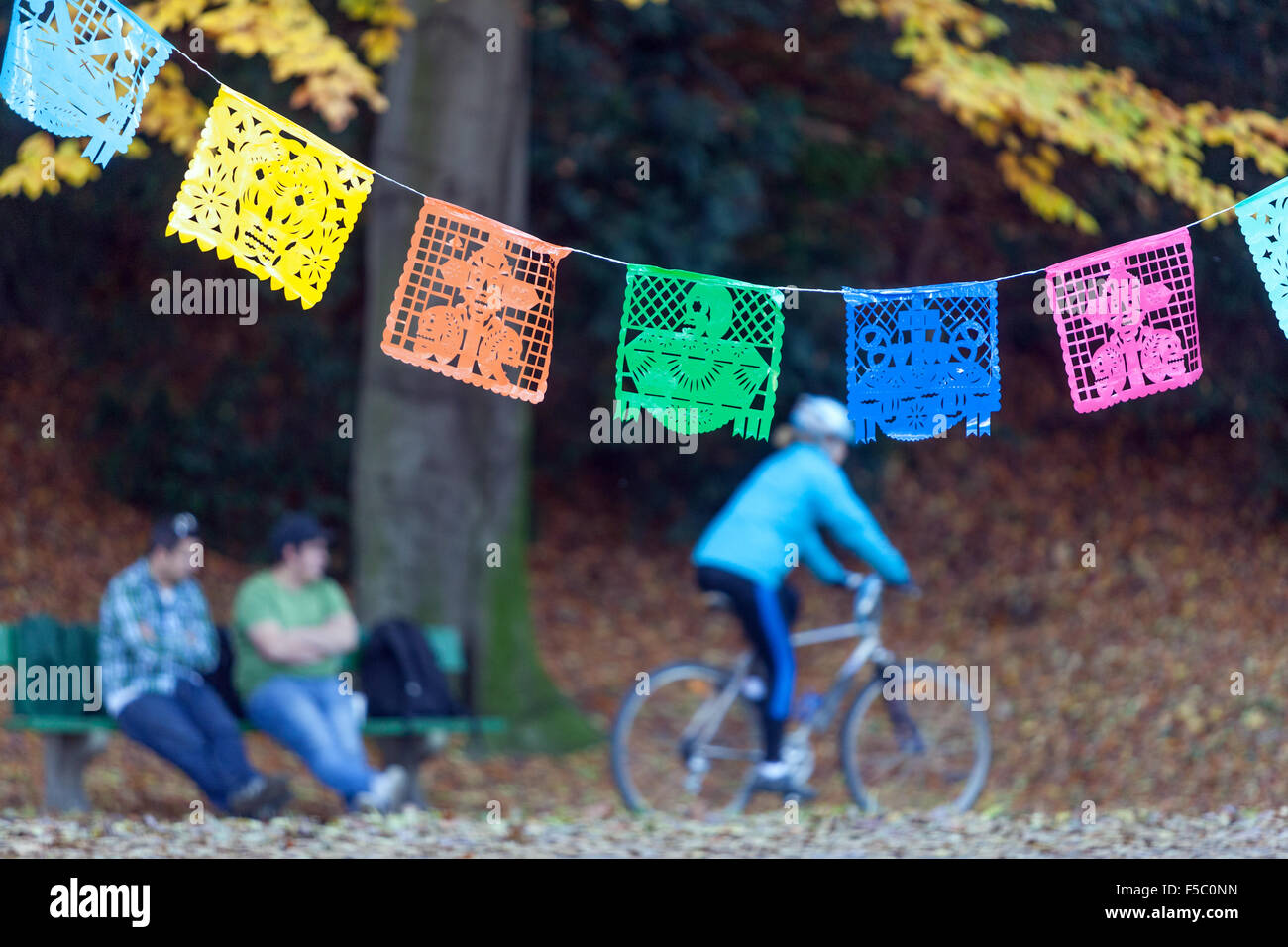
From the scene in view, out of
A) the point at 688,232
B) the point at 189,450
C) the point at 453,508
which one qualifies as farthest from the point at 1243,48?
the point at 189,450

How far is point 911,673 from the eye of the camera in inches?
264

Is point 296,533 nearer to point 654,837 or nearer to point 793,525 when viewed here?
point 654,837

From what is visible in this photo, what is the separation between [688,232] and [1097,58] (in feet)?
8.96

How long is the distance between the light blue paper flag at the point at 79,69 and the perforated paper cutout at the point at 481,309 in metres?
1.02

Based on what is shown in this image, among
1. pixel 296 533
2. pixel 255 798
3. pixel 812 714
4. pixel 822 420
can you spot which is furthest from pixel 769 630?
pixel 255 798

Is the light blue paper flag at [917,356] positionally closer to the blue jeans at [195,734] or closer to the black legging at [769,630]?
the black legging at [769,630]

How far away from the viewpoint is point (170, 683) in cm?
588

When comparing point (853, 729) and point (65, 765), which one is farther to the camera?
point (853, 729)

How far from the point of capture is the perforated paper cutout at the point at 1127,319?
17.5 ft

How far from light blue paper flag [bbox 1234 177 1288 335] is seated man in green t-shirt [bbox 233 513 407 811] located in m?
3.71

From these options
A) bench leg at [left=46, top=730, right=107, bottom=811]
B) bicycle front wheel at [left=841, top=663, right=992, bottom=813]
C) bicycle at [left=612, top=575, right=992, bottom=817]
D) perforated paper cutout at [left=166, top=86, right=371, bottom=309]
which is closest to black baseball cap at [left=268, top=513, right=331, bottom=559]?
bench leg at [left=46, top=730, right=107, bottom=811]

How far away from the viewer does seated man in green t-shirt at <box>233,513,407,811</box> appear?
19.5 ft

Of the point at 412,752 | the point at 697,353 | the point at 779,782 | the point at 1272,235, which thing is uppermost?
the point at 1272,235

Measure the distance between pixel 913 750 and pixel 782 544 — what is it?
3.95 feet
